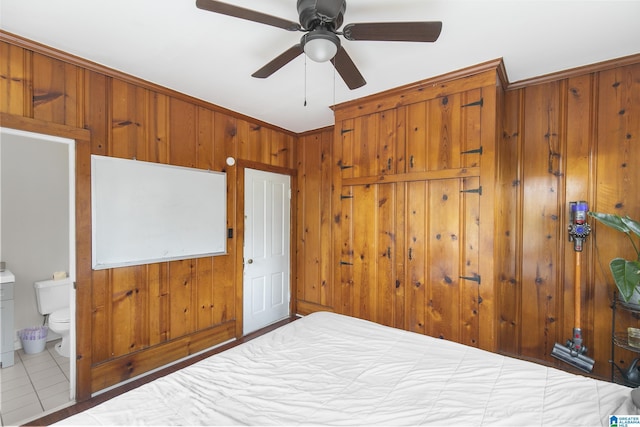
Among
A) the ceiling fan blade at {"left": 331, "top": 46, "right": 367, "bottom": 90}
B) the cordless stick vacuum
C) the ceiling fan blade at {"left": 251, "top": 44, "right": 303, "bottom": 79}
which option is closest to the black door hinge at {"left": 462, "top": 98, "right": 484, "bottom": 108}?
the ceiling fan blade at {"left": 331, "top": 46, "right": 367, "bottom": 90}

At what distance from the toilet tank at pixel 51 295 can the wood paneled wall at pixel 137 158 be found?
1428mm

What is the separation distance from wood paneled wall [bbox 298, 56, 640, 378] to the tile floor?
2529 millimetres

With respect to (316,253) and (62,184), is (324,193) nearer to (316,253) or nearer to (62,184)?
(316,253)

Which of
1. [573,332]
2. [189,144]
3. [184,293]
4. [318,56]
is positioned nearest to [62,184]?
[189,144]

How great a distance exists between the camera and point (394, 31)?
4.69 feet

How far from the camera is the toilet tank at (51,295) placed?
307 cm

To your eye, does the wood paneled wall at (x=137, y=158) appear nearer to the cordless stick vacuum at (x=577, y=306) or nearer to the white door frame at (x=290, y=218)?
the white door frame at (x=290, y=218)

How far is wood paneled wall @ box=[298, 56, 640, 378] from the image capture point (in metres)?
2.27

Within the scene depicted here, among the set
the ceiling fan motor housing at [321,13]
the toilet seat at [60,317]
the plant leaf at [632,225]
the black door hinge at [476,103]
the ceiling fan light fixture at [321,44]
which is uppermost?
the ceiling fan motor housing at [321,13]

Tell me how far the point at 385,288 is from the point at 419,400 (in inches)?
65.0

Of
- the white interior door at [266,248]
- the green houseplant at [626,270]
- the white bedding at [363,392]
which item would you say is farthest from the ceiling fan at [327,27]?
the white interior door at [266,248]

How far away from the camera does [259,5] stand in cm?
164

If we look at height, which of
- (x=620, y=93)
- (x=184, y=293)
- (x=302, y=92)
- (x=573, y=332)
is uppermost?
(x=302, y=92)

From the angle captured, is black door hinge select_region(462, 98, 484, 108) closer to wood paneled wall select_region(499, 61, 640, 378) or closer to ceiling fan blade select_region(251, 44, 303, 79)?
wood paneled wall select_region(499, 61, 640, 378)
